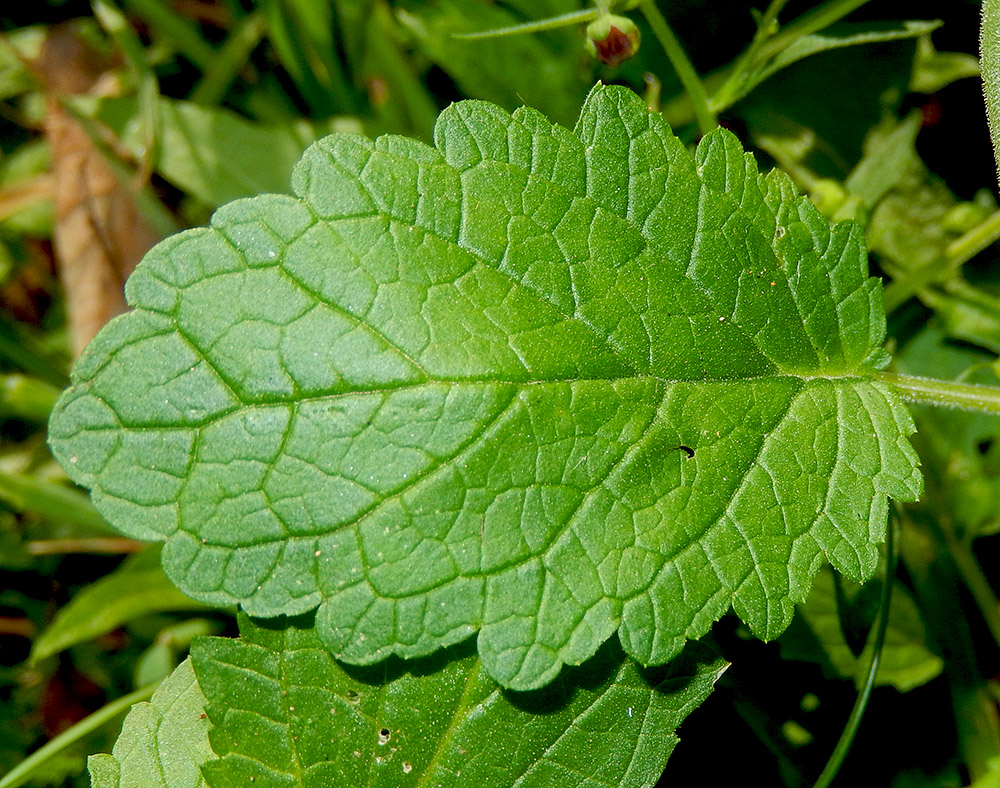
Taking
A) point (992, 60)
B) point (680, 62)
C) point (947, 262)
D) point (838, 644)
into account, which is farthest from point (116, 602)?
point (992, 60)

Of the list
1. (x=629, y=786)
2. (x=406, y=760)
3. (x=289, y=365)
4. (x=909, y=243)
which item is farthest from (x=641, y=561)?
(x=909, y=243)

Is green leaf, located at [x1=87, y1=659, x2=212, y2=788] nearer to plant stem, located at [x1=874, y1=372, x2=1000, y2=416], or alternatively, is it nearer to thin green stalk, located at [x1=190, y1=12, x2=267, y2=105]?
plant stem, located at [x1=874, y1=372, x2=1000, y2=416]

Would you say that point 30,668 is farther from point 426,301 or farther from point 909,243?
point 909,243

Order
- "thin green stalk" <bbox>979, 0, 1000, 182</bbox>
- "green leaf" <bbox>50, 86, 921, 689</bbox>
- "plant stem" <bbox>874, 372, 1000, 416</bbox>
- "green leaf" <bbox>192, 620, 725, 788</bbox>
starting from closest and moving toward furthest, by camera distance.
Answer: "green leaf" <bbox>50, 86, 921, 689</bbox>, "green leaf" <bbox>192, 620, 725, 788</bbox>, "thin green stalk" <bbox>979, 0, 1000, 182</bbox>, "plant stem" <bbox>874, 372, 1000, 416</bbox>

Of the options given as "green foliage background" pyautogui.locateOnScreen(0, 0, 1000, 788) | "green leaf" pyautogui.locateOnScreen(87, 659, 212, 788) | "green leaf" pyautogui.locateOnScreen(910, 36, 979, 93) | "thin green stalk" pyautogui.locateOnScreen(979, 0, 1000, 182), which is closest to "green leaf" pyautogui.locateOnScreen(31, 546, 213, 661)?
"green foliage background" pyautogui.locateOnScreen(0, 0, 1000, 788)

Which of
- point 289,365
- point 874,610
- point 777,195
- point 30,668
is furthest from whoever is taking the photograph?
point 30,668

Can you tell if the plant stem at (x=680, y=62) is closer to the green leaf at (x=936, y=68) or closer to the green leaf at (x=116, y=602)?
the green leaf at (x=936, y=68)

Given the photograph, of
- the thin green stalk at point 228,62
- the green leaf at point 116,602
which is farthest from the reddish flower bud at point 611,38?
the green leaf at point 116,602
